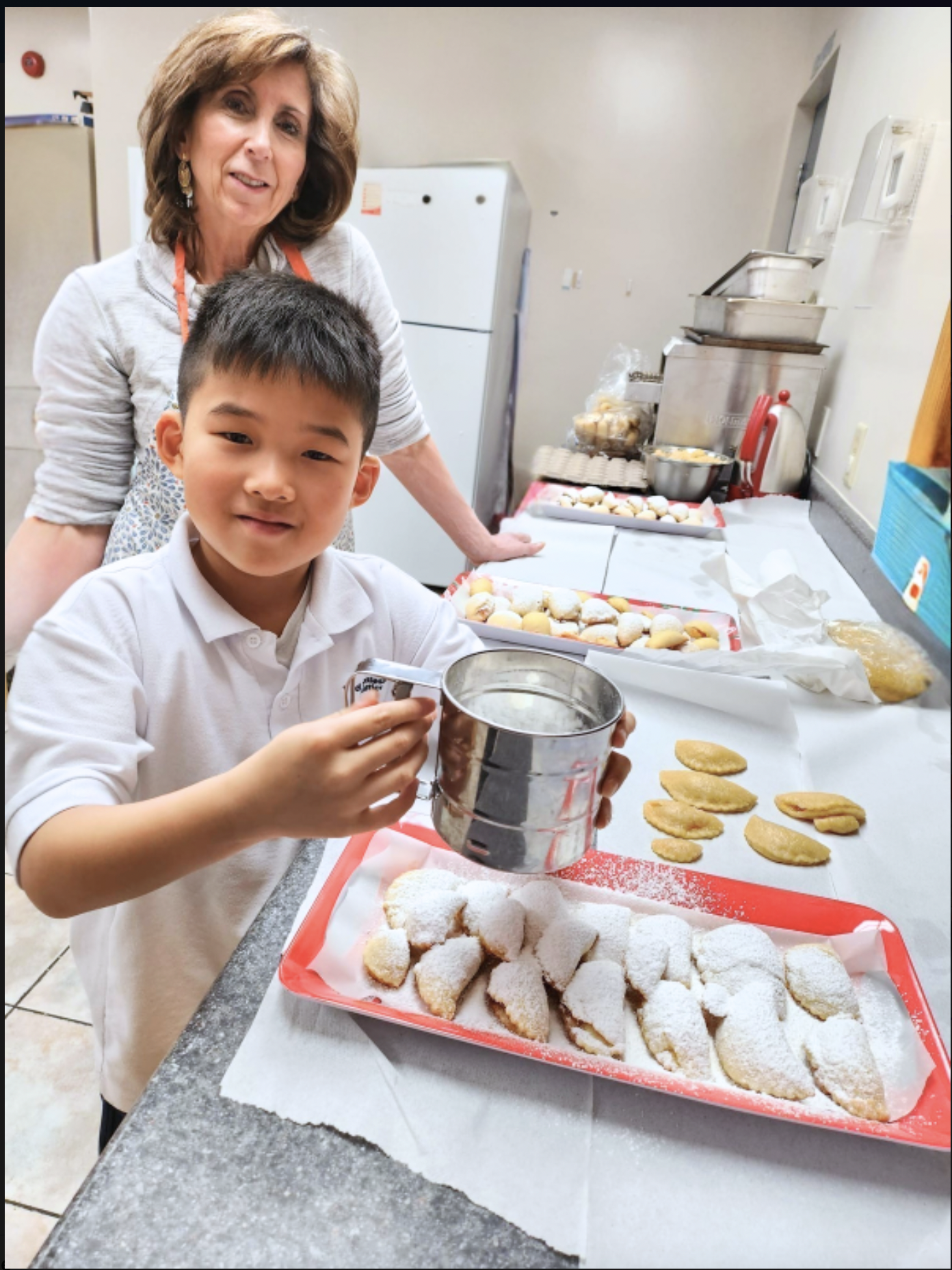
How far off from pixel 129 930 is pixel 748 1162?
1.56 feet

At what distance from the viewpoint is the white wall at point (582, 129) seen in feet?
9.44

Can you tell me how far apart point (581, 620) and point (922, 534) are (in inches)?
29.7

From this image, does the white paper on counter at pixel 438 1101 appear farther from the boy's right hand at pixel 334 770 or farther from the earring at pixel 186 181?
the earring at pixel 186 181

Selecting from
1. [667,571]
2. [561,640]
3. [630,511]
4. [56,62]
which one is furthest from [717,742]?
[56,62]

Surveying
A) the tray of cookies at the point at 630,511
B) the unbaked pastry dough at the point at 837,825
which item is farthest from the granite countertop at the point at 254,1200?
the tray of cookies at the point at 630,511

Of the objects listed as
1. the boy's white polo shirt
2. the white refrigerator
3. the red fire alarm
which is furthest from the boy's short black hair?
the red fire alarm

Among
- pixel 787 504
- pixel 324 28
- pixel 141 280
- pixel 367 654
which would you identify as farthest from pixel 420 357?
pixel 367 654

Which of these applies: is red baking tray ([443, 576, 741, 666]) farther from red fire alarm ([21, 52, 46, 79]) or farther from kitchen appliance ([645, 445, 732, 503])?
red fire alarm ([21, 52, 46, 79])

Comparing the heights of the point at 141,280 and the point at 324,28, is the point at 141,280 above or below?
below

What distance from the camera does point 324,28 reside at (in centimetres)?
294

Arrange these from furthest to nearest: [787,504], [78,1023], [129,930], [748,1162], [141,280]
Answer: [78,1023] < [787,504] < [141,280] < [129,930] < [748,1162]

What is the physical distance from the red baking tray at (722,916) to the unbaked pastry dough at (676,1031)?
0.01 m

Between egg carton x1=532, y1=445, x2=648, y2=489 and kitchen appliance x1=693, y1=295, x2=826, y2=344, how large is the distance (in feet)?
1.18

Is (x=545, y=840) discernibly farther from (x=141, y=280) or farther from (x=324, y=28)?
(x=324, y=28)
